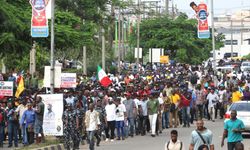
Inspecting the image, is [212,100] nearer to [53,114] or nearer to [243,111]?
[243,111]

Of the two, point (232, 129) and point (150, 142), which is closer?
point (232, 129)

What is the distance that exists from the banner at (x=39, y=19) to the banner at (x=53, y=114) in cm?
242

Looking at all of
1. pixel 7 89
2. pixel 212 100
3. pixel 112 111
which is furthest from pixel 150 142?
pixel 212 100

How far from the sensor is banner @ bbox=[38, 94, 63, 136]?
76.5 feet

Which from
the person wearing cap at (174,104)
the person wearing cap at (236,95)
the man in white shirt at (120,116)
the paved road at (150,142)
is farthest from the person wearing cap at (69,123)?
the person wearing cap at (236,95)

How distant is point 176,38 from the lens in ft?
220

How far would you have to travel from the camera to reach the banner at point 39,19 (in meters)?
24.8

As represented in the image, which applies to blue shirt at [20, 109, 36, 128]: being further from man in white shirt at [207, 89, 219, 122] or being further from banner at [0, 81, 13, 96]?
man in white shirt at [207, 89, 219, 122]

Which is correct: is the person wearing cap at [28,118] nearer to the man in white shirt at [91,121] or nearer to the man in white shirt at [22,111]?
the man in white shirt at [22,111]

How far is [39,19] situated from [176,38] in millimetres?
42623

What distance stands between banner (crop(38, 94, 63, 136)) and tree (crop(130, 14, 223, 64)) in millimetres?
42700

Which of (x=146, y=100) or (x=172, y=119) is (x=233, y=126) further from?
(x=172, y=119)

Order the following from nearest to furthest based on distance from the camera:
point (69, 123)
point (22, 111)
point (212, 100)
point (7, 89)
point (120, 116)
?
point (69, 123)
point (22, 111)
point (7, 89)
point (120, 116)
point (212, 100)

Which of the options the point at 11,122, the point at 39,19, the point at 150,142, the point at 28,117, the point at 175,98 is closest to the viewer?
the point at 28,117
